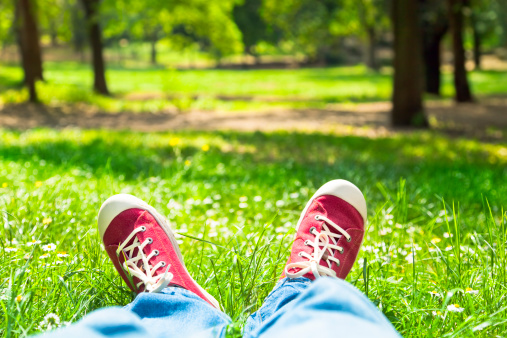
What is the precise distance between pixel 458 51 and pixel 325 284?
1399 centimetres

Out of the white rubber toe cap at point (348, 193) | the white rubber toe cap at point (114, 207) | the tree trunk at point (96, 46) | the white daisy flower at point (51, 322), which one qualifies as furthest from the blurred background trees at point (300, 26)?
the white daisy flower at point (51, 322)

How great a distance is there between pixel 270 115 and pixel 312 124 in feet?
6.06

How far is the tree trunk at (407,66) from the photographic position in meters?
8.55

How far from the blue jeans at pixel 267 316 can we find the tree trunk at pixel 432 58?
16.8 metres

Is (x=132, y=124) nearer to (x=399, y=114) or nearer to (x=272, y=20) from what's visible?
(x=272, y=20)

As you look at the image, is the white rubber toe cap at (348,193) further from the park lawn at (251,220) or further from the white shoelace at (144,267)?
the white shoelace at (144,267)

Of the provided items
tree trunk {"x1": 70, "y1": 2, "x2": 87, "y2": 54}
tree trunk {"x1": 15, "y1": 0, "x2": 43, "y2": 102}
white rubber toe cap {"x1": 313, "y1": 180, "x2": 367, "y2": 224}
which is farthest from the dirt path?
tree trunk {"x1": 70, "y1": 2, "x2": 87, "y2": 54}

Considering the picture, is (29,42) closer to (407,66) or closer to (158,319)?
A: (407,66)

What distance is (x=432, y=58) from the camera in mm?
17297

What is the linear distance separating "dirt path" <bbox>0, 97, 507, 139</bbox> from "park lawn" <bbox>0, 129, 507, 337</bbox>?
9.15 ft

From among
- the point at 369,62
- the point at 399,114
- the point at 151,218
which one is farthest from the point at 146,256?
the point at 369,62

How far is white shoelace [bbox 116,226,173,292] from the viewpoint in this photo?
5.94 ft

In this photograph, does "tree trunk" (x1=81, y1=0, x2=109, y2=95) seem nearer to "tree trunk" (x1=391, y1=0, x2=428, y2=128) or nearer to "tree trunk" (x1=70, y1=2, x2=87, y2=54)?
"tree trunk" (x1=391, y1=0, x2=428, y2=128)

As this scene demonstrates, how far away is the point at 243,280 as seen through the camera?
1929 mm
